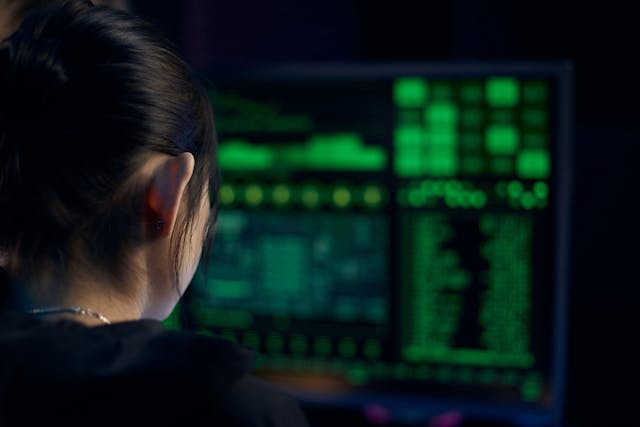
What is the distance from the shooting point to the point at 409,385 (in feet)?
3.94

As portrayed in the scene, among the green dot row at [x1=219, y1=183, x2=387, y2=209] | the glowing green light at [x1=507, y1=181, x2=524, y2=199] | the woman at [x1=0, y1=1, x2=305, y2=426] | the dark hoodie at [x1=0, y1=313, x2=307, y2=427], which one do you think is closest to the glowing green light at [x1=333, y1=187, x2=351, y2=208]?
the green dot row at [x1=219, y1=183, x2=387, y2=209]

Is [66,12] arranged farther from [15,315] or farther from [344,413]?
[344,413]

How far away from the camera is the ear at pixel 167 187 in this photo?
0.71 meters

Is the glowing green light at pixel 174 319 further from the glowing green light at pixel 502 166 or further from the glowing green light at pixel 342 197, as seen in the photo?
the glowing green light at pixel 502 166

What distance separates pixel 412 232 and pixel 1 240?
606 millimetres

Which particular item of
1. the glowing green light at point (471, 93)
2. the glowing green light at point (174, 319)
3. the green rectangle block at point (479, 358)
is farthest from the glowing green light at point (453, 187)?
the glowing green light at point (174, 319)

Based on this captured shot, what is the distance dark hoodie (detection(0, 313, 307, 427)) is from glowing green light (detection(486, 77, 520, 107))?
0.64 metres

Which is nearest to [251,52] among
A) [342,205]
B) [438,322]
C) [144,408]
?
[342,205]

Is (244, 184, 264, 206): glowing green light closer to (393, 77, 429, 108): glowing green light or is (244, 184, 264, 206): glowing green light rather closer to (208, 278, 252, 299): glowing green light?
(208, 278, 252, 299): glowing green light

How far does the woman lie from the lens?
609 mm

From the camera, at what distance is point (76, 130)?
2.22ft

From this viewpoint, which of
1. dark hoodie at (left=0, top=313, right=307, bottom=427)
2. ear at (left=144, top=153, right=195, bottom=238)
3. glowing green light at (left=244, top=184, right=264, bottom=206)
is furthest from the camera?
glowing green light at (left=244, top=184, right=264, bottom=206)

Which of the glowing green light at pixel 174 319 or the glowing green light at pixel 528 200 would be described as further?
the glowing green light at pixel 174 319

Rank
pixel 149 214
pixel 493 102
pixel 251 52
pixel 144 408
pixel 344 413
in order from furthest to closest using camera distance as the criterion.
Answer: pixel 251 52
pixel 344 413
pixel 493 102
pixel 149 214
pixel 144 408
